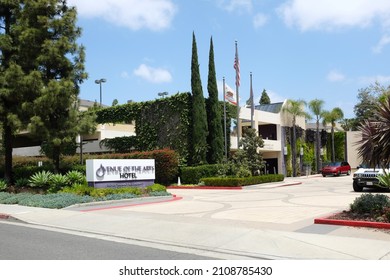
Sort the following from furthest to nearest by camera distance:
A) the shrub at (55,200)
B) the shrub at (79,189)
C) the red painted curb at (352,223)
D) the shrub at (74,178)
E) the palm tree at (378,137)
A: 1. the shrub at (74,178)
2. the shrub at (79,189)
3. the shrub at (55,200)
4. the palm tree at (378,137)
5. the red painted curb at (352,223)

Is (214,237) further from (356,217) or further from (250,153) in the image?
(250,153)

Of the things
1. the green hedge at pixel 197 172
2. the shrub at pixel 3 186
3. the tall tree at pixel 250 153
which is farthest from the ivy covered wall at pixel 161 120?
the shrub at pixel 3 186

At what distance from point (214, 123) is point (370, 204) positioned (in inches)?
978

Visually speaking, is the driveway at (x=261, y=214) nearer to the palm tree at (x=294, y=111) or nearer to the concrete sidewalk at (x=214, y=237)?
the concrete sidewalk at (x=214, y=237)

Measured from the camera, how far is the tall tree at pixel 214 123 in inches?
1419

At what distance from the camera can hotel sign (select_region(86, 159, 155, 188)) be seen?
20.1m

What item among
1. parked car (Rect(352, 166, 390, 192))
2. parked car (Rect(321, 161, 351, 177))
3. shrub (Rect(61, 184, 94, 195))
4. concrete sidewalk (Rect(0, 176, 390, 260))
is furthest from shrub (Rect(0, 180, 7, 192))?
parked car (Rect(321, 161, 351, 177))

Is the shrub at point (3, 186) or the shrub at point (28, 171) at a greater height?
the shrub at point (28, 171)

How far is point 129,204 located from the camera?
18.2 m

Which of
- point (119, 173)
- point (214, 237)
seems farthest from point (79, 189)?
point (214, 237)

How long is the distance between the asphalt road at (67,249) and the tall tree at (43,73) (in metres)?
12.7

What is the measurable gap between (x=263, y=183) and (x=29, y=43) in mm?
19022

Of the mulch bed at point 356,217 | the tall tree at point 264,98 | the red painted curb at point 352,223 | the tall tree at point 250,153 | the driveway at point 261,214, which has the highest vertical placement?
the tall tree at point 264,98
